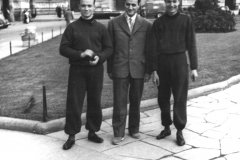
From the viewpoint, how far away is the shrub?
21109 millimetres

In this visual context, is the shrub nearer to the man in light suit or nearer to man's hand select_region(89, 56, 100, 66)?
the man in light suit

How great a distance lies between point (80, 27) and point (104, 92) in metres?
3.58

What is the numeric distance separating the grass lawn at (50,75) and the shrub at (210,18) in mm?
3577

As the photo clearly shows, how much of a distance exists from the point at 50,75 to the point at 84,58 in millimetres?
6021

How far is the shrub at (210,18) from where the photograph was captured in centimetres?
2111

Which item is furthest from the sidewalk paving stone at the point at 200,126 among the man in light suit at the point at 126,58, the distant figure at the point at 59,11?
the distant figure at the point at 59,11

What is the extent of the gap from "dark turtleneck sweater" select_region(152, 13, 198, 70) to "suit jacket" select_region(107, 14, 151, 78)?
6.1 inches

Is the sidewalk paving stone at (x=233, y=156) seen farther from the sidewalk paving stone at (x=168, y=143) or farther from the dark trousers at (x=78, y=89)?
the dark trousers at (x=78, y=89)

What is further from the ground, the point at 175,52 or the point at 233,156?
the point at 175,52

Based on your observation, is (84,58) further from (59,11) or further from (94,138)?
(59,11)

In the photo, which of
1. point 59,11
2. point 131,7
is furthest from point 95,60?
point 59,11

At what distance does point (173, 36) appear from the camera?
5.54 metres

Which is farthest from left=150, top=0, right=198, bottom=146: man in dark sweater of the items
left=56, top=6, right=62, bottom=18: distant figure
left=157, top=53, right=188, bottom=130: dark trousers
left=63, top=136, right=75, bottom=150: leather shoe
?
left=56, top=6, right=62, bottom=18: distant figure

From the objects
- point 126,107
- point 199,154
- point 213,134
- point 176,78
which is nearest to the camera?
point 199,154
